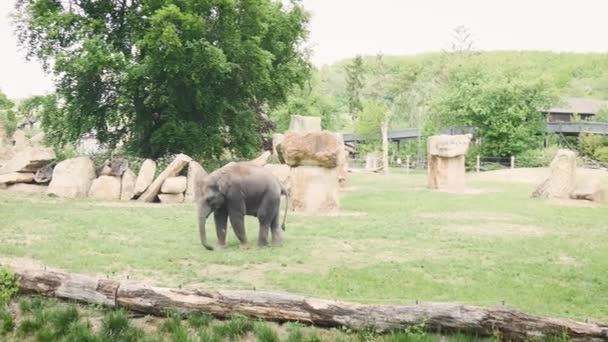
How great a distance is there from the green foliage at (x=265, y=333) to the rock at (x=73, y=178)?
13564mm

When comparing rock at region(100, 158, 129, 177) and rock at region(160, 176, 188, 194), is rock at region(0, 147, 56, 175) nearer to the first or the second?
rock at region(100, 158, 129, 177)

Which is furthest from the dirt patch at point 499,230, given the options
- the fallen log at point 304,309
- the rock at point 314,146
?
the fallen log at point 304,309

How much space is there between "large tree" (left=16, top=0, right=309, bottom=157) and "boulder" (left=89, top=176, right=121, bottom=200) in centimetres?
397

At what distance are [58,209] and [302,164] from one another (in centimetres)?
603

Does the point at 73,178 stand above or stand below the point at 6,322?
above

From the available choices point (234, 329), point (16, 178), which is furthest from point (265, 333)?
point (16, 178)

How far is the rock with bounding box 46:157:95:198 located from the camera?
1820cm

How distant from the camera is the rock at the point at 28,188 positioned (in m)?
18.8

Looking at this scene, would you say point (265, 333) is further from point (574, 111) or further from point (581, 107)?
point (581, 107)

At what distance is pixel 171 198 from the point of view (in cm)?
1783

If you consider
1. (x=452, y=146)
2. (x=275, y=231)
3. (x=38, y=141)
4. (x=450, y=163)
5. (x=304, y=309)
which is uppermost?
(x=38, y=141)

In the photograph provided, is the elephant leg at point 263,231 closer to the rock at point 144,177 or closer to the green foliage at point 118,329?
the green foliage at point 118,329

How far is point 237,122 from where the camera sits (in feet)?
83.0

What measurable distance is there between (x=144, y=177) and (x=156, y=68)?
14.9 feet
